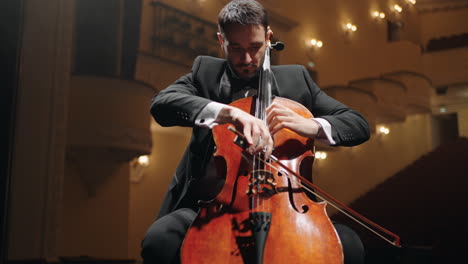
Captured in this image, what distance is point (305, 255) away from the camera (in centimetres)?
98

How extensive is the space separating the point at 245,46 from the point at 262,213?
0.46 meters

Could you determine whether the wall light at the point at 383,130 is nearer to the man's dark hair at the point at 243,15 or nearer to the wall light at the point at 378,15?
the wall light at the point at 378,15

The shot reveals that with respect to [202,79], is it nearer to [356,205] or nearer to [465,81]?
[356,205]

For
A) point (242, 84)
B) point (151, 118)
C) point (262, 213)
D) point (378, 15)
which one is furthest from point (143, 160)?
point (378, 15)

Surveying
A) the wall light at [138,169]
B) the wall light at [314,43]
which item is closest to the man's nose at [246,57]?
the wall light at [138,169]

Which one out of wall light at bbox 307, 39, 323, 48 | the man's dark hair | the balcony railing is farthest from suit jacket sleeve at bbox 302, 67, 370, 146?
wall light at bbox 307, 39, 323, 48

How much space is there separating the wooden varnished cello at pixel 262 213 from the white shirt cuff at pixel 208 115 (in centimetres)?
3

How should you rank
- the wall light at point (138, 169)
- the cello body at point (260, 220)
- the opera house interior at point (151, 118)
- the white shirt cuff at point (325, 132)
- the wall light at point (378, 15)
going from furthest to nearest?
the wall light at point (378, 15) < the wall light at point (138, 169) < the opera house interior at point (151, 118) < the white shirt cuff at point (325, 132) < the cello body at point (260, 220)

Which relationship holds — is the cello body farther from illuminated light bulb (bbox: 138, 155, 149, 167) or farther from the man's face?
illuminated light bulb (bbox: 138, 155, 149, 167)

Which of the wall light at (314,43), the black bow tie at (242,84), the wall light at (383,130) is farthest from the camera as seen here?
the wall light at (383,130)

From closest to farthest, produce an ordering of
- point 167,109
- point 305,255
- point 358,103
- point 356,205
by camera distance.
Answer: point 305,255, point 167,109, point 356,205, point 358,103

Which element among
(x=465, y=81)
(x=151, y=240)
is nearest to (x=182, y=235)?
(x=151, y=240)

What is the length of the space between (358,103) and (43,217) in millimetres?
6534

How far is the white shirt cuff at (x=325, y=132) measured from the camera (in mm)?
1205
